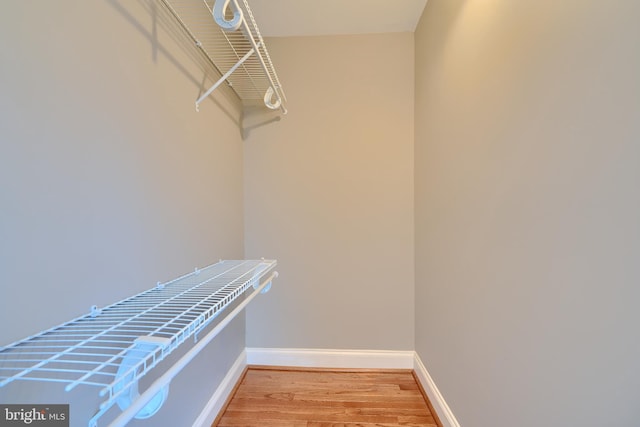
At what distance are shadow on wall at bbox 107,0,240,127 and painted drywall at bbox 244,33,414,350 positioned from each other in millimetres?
616

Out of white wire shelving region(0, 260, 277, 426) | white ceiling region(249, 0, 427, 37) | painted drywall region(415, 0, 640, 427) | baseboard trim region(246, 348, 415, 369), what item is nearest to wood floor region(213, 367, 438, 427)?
baseboard trim region(246, 348, 415, 369)

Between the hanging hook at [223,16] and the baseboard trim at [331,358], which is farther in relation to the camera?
the baseboard trim at [331,358]

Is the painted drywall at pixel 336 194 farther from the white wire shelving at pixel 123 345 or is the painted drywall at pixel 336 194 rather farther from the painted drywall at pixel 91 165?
the white wire shelving at pixel 123 345

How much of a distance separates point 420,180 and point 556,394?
1.29m

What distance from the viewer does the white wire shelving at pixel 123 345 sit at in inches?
17.3

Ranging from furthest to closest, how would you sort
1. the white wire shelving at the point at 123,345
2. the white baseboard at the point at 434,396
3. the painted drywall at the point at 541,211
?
1. the white baseboard at the point at 434,396
2. the painted drywall at the point at 541,211
3. the white wire shelving at the point at 123,345

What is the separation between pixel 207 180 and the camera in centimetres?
141

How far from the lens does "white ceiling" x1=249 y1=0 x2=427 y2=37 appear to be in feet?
5.38

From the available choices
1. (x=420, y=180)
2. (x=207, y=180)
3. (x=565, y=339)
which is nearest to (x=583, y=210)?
(x=565, y=339)

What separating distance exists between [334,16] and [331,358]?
2.41m

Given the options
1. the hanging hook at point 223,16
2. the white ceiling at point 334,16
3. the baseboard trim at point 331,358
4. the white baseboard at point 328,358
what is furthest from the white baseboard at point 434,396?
the white ceiling at point 334,16

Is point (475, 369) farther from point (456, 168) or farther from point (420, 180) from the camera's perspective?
point (420, 180)

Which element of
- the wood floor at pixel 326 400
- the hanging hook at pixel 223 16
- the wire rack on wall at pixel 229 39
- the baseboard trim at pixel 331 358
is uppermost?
the wire rack on wall at pixel 229 39

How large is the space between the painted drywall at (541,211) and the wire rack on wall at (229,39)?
0.95 meters
